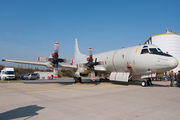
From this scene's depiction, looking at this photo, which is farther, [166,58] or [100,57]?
[100,57]

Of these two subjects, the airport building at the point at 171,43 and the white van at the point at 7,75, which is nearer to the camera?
the white van at the point at 7,75

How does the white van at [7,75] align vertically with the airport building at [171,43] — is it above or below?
below

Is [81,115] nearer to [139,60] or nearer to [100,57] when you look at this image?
[139,60]

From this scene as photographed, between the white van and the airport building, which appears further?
the airport building

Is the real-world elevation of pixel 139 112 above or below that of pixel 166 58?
below

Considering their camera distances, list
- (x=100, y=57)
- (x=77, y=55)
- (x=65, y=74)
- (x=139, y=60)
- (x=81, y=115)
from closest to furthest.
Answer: (x=81, y=115) < (x=139, y=60) < (x=100, y=57) < (x=77, y=55) < (x=65, y=74)

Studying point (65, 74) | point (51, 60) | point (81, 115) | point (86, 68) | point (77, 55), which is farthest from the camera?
point (65, 74)

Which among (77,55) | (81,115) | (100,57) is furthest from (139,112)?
(77,55)

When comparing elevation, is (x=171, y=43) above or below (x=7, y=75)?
above

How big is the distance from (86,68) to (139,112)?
41.6 feet

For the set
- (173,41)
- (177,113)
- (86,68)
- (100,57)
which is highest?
(173,41)

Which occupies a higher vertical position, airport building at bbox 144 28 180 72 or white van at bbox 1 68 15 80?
airport building at bbox 144 28 180 72

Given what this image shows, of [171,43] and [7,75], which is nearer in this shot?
[7,75]

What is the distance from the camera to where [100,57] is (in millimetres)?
19219
